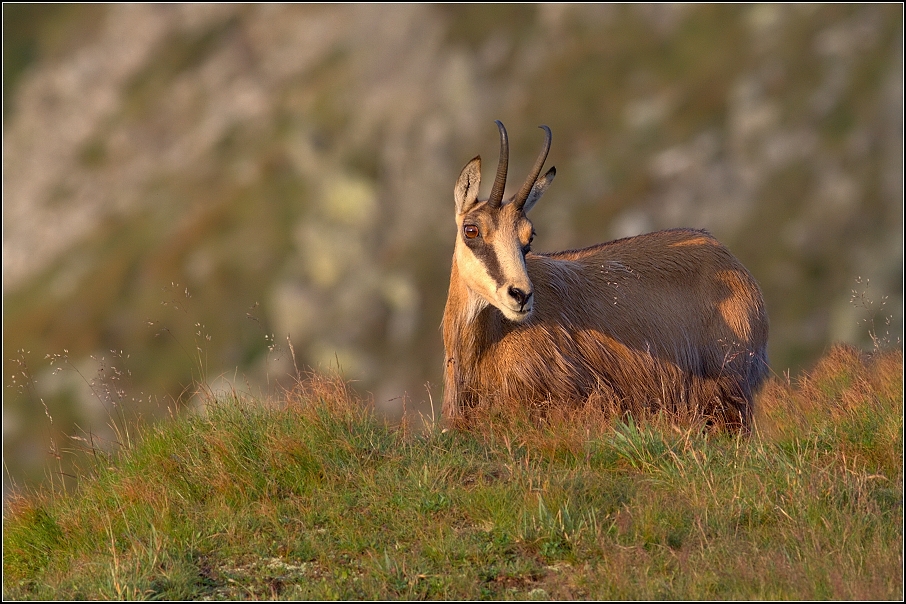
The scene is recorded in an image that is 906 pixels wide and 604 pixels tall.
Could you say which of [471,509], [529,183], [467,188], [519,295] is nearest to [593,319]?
[529,183]

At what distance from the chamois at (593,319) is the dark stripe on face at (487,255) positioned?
0.01 m

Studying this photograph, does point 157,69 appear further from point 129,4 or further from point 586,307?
point 586,307

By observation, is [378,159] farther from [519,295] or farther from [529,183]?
[519,295]

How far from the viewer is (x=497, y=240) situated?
9852mm

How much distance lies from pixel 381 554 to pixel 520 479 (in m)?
1.10

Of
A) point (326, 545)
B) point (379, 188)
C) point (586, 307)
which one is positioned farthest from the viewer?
point (379, 188)

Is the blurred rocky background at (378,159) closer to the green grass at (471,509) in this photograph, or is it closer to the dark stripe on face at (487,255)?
the dark stripe on face at (487,255)

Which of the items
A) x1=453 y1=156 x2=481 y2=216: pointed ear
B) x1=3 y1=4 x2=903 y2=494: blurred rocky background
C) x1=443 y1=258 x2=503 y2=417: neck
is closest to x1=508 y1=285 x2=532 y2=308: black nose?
x1=443 y1=258 x2=503 y2=417: neck

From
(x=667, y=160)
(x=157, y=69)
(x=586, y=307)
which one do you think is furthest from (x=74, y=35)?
(x=586, y=307)

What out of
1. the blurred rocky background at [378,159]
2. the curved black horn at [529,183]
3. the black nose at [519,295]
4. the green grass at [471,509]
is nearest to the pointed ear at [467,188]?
the curved black horn at [529,183]

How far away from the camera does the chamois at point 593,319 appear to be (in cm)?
993

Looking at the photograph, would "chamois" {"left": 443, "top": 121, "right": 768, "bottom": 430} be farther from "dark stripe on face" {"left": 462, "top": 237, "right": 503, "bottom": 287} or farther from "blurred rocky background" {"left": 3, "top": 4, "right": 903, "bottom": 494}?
"blurred rocky background" {"left": 3, "top": 4, "right": 903, "bottom": 494}

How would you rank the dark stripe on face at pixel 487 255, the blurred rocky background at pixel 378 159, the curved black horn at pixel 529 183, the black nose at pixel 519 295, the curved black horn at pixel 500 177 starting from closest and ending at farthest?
1. the black nose at pixel 519 295
2. the dark stripe on face at pixel 487 255
3. the curved black horn at pixel 500 177
4. the curved black horn at pixel 529 183
5. the blurred rocky background at pixel 378 159

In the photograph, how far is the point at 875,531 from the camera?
6.65m
